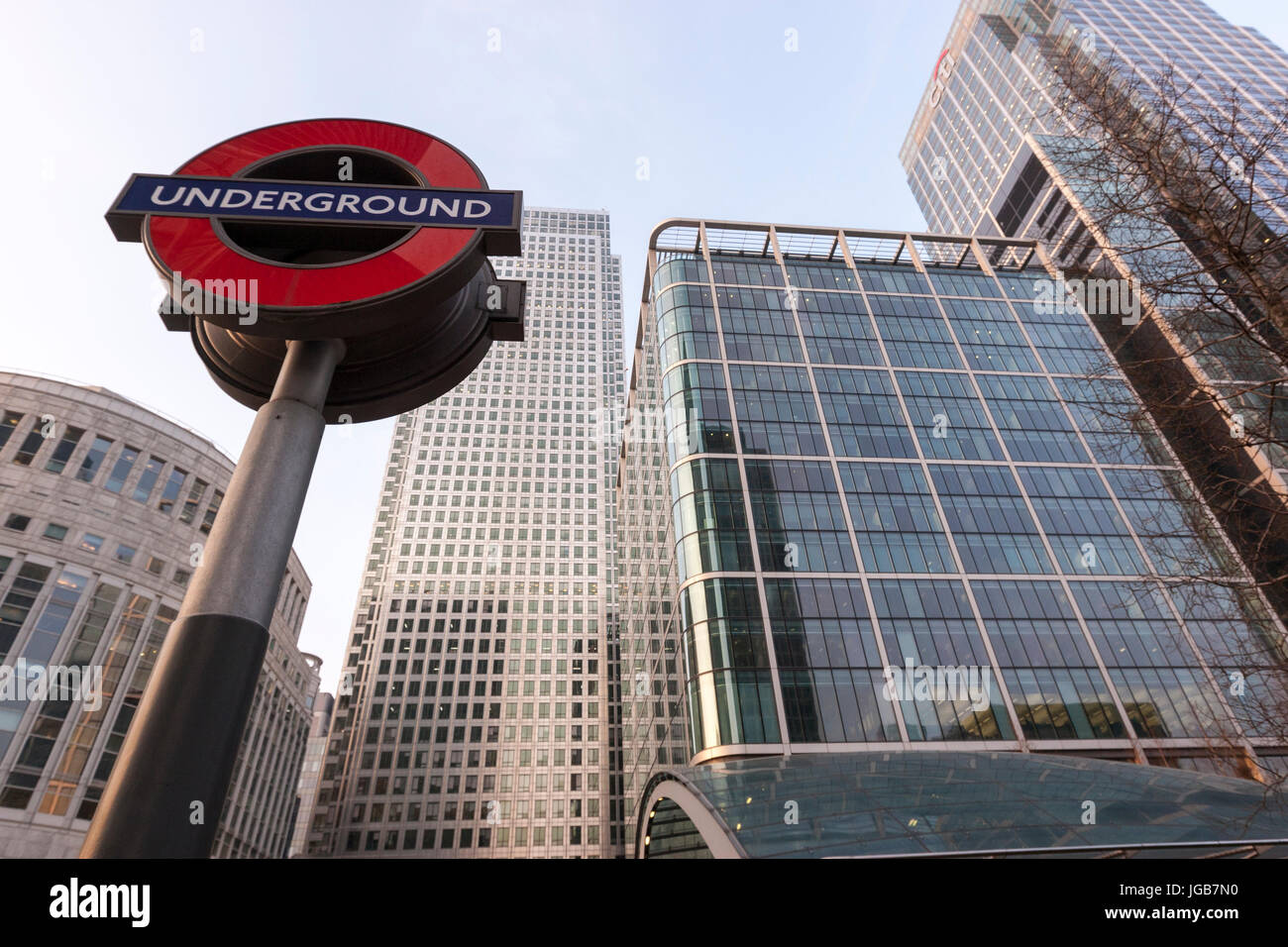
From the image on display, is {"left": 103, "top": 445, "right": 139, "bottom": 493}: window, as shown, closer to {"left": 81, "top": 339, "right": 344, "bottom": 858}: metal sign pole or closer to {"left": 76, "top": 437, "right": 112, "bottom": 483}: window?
{"left": 76, "top": 437, "right": 112, "bottom": 483}: window

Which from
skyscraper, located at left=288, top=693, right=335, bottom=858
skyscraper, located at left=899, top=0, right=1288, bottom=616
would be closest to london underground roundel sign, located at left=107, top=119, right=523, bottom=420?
skyscraper, located at left=899, top=0, right=1288, bottom=616

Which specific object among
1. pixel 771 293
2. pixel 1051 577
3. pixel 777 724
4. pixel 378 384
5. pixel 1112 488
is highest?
pixel 771 293

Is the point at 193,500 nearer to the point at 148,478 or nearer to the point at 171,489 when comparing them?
the point at 171,489

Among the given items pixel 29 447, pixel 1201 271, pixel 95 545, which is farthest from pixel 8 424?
pixel 1201 271

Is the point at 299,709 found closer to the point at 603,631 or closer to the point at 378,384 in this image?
the point at 603,631

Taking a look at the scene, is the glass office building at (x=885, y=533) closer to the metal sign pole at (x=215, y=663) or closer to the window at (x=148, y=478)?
the metal sign pole at (x=215, y=663)

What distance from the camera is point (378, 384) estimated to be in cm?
768

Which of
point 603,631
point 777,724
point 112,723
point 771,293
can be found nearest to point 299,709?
point 112,723

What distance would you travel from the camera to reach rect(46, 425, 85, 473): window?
141 ft

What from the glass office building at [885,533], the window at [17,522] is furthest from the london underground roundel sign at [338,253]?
the window at [17,522]

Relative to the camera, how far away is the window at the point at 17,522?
4009 cm

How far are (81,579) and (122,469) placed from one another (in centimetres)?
812

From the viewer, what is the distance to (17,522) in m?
40.5

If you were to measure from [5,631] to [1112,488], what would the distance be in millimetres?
76984
